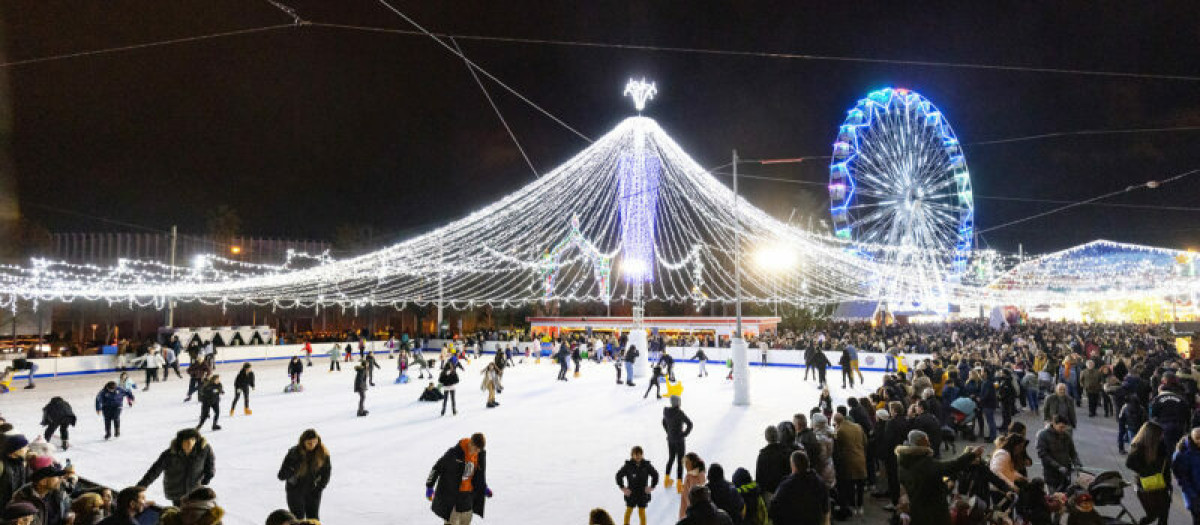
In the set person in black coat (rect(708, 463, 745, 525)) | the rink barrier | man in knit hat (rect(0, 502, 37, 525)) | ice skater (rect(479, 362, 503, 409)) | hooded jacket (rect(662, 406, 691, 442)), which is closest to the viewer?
man in knit hat (rect(0, 502, 37, 525))

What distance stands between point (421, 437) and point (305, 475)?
5.31m

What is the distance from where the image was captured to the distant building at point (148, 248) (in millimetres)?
45894

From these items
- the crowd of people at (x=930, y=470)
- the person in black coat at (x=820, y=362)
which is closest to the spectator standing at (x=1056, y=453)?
the crowd of people at (x=930, y=470)

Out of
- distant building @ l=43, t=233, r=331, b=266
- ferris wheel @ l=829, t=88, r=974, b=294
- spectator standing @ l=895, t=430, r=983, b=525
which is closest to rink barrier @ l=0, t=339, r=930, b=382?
ferris wheel @ l=829, t=88, r=974, b=294

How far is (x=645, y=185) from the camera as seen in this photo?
1823 centimetres

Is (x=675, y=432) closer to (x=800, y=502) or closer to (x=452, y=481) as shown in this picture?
(x=800, y=502)

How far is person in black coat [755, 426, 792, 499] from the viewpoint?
568cm

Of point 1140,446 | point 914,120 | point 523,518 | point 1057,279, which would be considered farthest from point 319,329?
point 1057,279

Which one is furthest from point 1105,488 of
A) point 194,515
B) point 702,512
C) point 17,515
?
point 17,515

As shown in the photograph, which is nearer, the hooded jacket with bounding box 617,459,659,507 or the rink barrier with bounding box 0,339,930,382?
the hooded jacket with bounding box 617,459,659,507

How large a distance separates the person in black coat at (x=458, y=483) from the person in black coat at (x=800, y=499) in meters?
2.57

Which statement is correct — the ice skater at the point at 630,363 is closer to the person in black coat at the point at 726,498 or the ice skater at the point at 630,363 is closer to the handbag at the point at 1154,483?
the handbag at the point at 1154,483

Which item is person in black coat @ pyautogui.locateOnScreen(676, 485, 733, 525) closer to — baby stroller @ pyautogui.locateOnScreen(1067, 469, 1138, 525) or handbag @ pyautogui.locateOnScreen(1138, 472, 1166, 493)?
baby stroller @ pyautogui.locateOnScreen(1067, 469, 1138, 525)

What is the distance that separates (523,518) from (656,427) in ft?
18.1
